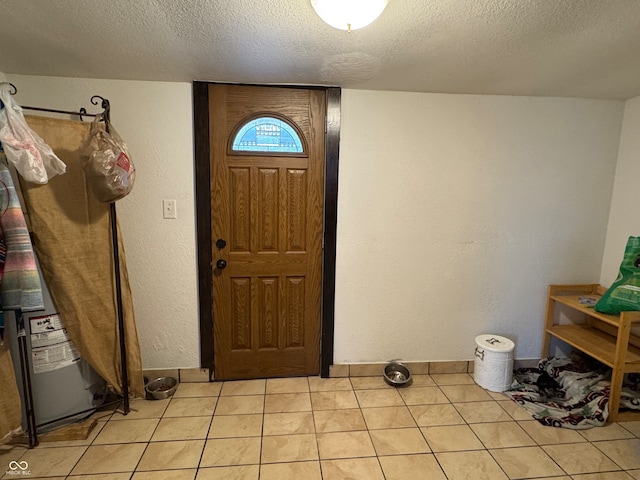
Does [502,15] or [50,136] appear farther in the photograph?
[50,136]

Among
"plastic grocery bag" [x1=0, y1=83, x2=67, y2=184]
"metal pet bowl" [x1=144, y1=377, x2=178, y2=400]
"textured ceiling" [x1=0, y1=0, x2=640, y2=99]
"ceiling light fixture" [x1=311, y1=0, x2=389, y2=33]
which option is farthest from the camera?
"metal pet bowl" [x1=144, y1=377, x2=178, y2=400]

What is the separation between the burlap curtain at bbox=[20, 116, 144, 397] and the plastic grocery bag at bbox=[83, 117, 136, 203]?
0.11 metres

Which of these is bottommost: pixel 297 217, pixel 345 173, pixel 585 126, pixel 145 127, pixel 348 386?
pixel 348 386

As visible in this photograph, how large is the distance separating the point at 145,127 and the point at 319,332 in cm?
184

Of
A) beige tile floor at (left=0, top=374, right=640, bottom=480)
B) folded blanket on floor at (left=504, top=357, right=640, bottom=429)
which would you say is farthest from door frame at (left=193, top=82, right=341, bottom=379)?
folded blanket on floor at (left=504, top=357, right=640, bottom=429)

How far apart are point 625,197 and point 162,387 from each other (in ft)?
Answer: 11.7

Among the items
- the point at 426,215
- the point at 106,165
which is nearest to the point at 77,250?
the point at 106,165

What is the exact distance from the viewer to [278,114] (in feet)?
7.15

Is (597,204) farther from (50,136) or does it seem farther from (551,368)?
(50,136)

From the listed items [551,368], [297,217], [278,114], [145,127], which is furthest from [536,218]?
[145,127]

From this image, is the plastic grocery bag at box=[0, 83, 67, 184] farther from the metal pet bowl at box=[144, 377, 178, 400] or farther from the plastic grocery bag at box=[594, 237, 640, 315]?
the plastic grocery bag at box=[594, 237, 640, 315]

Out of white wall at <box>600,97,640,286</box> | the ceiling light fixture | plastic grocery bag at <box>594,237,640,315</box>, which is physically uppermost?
the ceiling light fixture

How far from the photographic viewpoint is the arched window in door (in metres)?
2.18

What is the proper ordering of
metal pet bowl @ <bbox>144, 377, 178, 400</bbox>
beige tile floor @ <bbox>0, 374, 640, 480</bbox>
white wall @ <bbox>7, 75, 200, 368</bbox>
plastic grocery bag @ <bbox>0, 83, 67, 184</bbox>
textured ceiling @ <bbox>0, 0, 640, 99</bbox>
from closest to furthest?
textured ceiling @ <bbox>0, 0, 640, 99</bbox> < plastic grocery bag @ <bbox>0, 83, 67, 184</bbox> < beige tile floor @ <bbox>0, 374, 640, 480</bbox> < white wall @ <bbox>7, 75, 200, 368</bbox> < metal pet bowl @ <bbox>144, 377, 178, 400</bbox>
